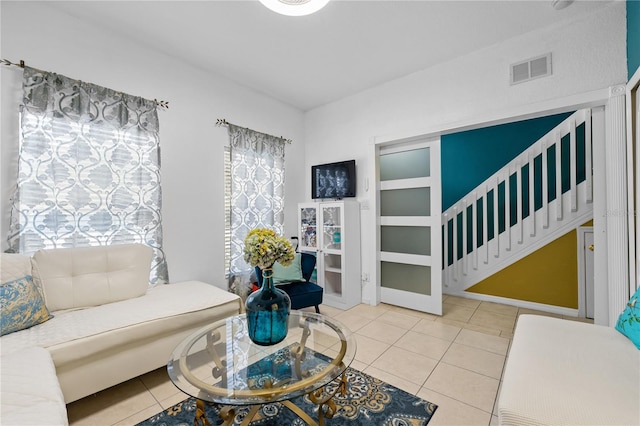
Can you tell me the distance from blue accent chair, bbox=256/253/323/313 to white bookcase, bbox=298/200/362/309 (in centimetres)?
33

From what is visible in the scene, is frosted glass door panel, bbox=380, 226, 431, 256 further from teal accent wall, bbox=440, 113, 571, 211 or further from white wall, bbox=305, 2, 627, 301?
teal accent wall, bbox=440, 113, 571, 211

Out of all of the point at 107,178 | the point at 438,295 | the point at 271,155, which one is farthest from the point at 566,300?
the point at 107,178

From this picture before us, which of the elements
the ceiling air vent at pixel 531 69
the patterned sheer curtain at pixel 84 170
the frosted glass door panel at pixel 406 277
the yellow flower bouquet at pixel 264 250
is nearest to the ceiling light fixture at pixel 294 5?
the yellow flower bouquet at pixel 264 250

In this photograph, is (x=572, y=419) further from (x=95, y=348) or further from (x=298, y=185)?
(x=298, y=185)

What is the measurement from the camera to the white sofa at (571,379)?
965mm

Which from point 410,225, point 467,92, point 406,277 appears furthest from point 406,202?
point 467,92

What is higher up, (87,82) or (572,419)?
(87,82)

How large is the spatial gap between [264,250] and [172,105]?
2.21 m

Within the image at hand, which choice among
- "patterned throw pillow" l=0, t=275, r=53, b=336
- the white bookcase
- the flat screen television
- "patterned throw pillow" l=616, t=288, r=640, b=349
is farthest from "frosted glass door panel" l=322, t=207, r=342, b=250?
"patterned throw pillow" l=0, t=275, r=53, b=336

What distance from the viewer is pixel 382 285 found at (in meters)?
3.62

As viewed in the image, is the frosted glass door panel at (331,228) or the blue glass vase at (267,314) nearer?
the blue glass vase at (267,314)

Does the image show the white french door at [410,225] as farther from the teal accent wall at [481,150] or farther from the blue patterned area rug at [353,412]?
the blue patterned area rug at [353,412]

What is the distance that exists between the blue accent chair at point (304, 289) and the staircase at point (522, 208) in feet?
7.40

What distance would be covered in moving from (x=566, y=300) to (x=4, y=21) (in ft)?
19.5
